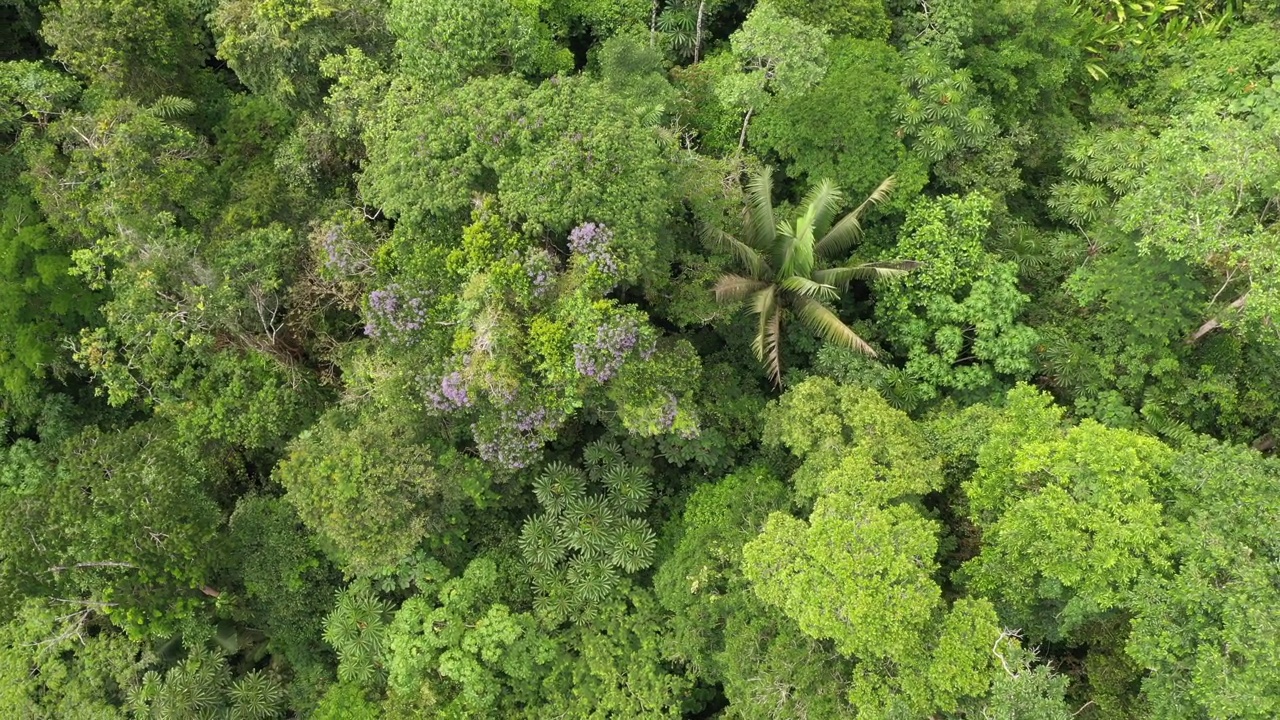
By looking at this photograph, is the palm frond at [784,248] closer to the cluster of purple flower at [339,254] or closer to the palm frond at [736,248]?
the palm frond at [736,248]

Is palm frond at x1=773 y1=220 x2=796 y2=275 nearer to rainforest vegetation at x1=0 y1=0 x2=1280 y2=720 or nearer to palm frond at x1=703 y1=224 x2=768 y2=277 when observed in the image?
rainforest vegetation at x1=0 y1=0 x2=1280 y2=720

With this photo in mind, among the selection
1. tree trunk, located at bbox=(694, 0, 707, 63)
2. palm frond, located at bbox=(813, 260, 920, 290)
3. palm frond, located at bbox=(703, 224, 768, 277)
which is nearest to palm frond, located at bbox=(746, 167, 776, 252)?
palm frond, located at bbox=(703, 224, 768, 277)

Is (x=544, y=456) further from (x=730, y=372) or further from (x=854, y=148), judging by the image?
(x=854, y=148)

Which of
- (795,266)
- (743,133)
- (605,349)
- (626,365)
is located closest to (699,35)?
(743,133)

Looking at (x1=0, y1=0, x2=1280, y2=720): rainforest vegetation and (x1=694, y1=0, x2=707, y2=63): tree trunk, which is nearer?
(x1=0, y1=0, x2=1280, y2=720): rainforest vegetation

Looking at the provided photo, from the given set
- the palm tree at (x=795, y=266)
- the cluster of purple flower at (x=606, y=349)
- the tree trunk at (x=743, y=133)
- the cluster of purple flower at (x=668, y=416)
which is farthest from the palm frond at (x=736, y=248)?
the cluster of purple flower at (x=668, y=416)

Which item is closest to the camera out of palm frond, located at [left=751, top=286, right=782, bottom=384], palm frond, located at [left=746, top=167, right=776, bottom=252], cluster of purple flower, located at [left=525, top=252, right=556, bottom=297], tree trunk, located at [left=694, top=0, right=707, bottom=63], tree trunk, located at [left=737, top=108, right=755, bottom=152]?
cluster of purple flower, located at [left=525, top=252, right=556, bottom=297]

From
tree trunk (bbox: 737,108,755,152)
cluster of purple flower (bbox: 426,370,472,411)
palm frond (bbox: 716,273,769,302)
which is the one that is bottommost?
cluster of purple flower (bbox: 426,370,472,411)
